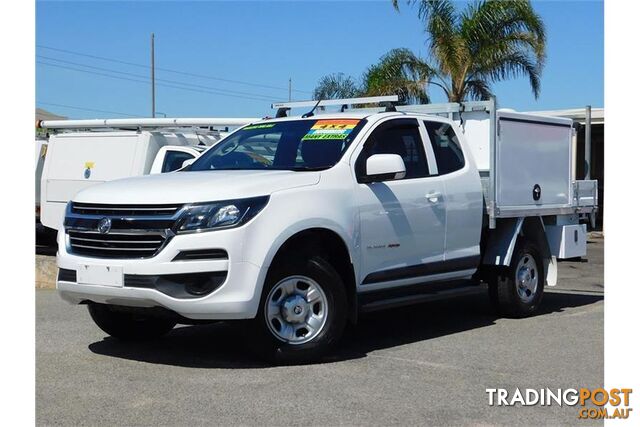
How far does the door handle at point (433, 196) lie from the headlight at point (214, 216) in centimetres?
209

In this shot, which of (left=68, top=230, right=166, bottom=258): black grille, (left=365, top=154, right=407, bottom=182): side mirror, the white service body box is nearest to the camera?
(left=68, top=230, right=166, bottom=258): black grille

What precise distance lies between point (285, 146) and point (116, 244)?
1900mm

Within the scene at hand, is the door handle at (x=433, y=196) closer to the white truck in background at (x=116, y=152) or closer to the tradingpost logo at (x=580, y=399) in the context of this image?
the tradingpost logo at (x=580, y=399)

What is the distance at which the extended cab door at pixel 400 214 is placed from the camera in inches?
285

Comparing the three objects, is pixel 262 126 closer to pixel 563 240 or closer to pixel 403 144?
pixel 403 144

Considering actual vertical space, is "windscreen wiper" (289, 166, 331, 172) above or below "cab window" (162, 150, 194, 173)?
below

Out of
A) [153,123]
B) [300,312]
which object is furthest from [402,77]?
[300,312]

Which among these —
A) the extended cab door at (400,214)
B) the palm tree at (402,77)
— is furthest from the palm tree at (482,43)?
the extended cab door at (400,214)

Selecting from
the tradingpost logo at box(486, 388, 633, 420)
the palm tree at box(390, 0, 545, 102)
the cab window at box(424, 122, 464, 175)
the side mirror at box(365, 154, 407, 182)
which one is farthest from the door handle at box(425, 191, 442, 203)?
the palm tree at box(390, 0, 545, 102)

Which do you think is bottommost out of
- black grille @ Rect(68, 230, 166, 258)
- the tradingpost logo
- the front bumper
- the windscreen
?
the tradingpost logo

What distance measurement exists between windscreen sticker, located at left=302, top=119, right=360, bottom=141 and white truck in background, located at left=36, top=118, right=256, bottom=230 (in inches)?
225

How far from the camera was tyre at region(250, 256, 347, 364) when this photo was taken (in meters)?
6.47

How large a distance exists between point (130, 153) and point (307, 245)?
25.7 ft

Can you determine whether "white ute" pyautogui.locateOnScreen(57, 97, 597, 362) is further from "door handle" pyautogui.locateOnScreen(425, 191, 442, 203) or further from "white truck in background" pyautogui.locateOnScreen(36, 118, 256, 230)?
"white truck in background" pyautogui.locateOnScreen(36, 118, 256, 230)
